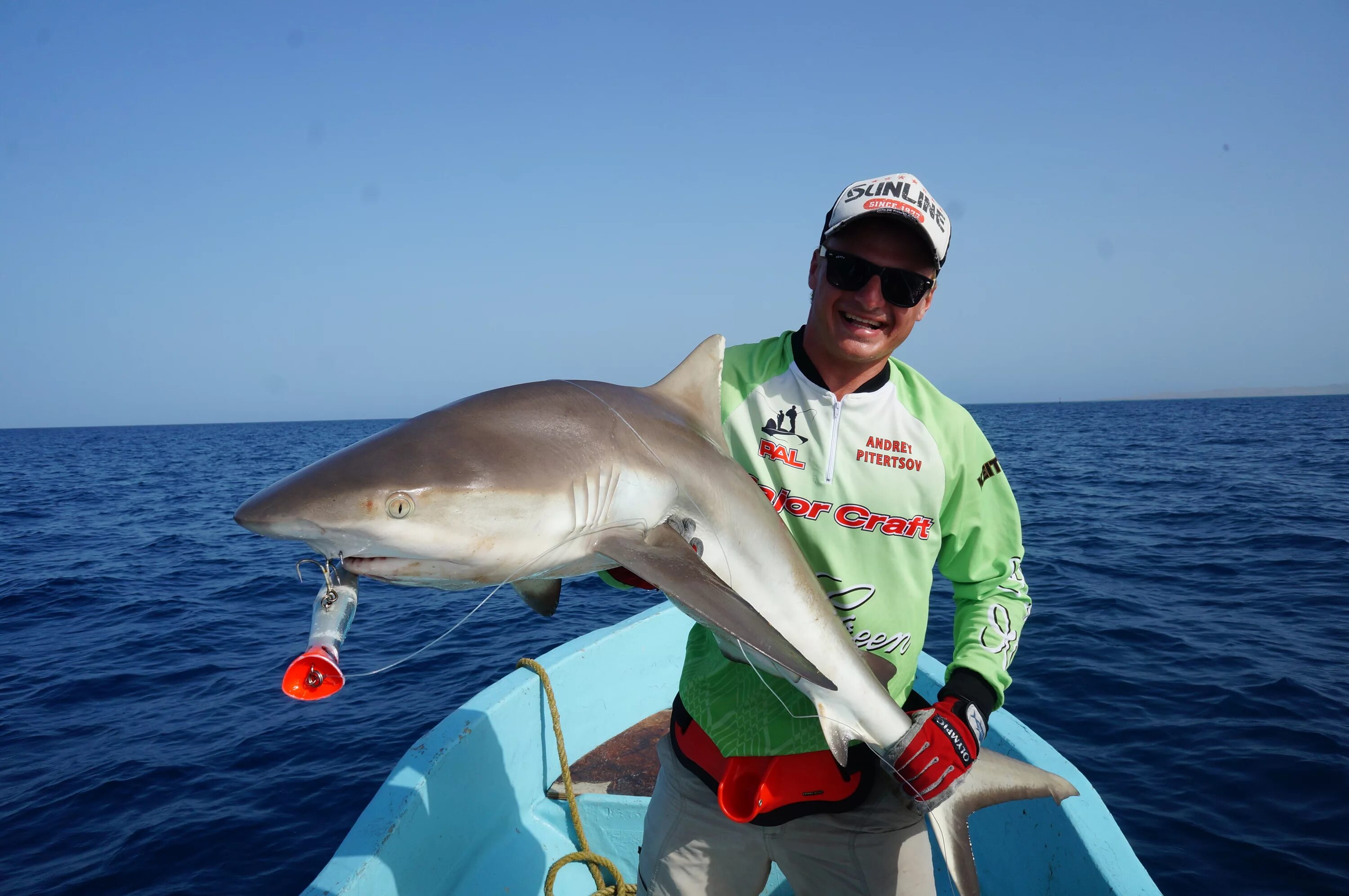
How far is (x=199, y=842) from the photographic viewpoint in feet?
19.6

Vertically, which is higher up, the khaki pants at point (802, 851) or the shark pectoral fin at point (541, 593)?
the shark pectoral fin at point (541, 593)

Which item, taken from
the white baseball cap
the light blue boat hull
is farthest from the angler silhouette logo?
the light blue boat hull

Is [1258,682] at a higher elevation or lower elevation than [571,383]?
lower

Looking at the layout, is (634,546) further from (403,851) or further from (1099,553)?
(1099,553)

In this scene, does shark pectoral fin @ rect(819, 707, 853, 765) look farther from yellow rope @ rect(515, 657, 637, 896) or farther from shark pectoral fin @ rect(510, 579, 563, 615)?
yellow rope @ rect(515, 657, 637, 896)

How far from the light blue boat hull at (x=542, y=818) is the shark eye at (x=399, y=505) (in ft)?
6.86

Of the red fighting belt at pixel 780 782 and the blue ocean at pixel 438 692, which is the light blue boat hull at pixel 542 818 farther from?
the blue ocean at pixel 438 692

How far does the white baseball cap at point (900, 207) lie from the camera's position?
97.5 inches

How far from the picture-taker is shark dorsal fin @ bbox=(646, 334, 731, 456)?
2510 millimetres

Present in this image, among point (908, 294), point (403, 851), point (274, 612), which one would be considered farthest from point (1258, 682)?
point (274, 612)

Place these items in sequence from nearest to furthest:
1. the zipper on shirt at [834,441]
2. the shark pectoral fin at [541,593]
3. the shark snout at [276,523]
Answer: the shark snout at [276,523] < the shark pectoral fin at [541,593] < the zipper on shirt at [834,441]

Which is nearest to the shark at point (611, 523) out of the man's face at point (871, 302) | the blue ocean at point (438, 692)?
the man's face at point (871, 302)

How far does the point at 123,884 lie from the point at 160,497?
95.2 feet

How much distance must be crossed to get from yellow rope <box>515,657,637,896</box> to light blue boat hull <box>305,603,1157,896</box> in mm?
158
